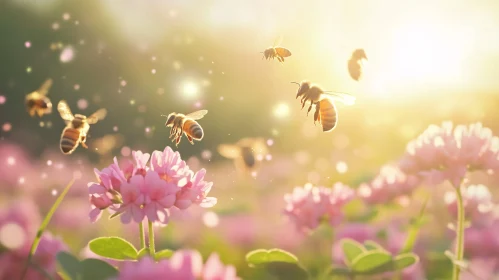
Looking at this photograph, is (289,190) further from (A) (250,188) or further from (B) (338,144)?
(B) (338,144)

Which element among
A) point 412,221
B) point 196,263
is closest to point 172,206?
point 196,263

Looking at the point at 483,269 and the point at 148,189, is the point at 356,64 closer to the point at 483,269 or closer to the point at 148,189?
the point at 483,269

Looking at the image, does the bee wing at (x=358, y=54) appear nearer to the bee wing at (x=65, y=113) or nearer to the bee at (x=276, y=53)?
the bee at (x=276, y=53)

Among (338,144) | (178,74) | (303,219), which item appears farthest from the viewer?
(178,74)

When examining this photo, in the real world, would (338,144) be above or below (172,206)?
above

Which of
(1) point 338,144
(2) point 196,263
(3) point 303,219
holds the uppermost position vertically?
(1) point 338,144

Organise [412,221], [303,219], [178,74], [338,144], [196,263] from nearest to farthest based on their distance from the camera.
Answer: [196,263] < [303,219] < [412,221] < [338,144] < [178,74]
